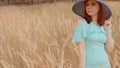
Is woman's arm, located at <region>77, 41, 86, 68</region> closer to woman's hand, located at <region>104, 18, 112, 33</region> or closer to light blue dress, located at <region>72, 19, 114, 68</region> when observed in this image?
light blue dress, located at <region>72, 19, 114, 68</region>

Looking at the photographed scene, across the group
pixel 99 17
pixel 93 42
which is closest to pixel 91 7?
pixel 99 17

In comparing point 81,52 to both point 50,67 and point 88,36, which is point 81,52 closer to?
point 88,36

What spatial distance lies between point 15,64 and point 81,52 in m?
1.09

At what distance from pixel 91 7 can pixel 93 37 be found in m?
0.16

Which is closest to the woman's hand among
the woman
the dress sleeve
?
the woman

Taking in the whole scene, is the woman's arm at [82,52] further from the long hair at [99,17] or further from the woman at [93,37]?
the long hair at [99,17]

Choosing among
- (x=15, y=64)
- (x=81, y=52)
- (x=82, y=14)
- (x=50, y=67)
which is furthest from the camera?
(x=15, y=64)

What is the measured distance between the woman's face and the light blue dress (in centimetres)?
6

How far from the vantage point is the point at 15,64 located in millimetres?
3363

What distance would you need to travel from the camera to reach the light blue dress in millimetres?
2393

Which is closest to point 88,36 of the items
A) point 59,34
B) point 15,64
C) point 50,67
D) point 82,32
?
point 82,32

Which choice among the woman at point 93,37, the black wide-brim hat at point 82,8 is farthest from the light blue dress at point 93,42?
the black wide-brim hat at point 82,8

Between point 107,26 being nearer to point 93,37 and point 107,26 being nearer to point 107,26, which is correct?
point 107,26

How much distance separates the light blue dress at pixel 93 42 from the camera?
2.39 metres
